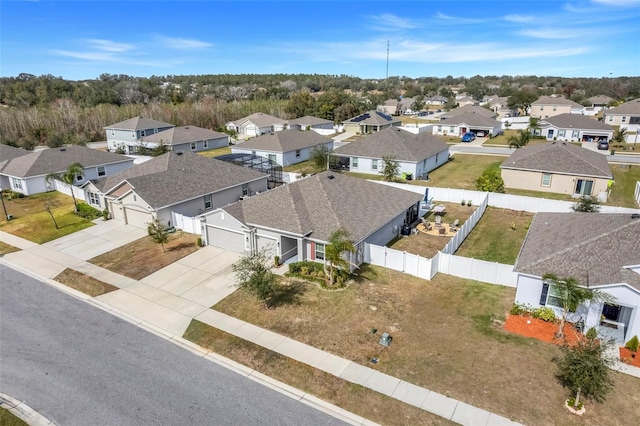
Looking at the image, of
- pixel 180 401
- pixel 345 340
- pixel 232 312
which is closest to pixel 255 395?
pixel 180 401

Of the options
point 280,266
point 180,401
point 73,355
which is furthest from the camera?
point 280,266

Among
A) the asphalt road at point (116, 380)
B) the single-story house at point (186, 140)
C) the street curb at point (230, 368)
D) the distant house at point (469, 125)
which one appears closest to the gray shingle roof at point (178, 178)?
the street curb at point (230, 368)

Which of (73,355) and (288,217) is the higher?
(288,217)

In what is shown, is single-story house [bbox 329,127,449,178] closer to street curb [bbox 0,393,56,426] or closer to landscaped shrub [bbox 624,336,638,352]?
landscaped shrub [bbox 624,336,638,352]

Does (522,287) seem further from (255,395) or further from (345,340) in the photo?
(255,395)

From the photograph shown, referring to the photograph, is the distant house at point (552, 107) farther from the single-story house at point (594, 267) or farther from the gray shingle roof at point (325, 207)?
the single-story house at point (594, 267)
